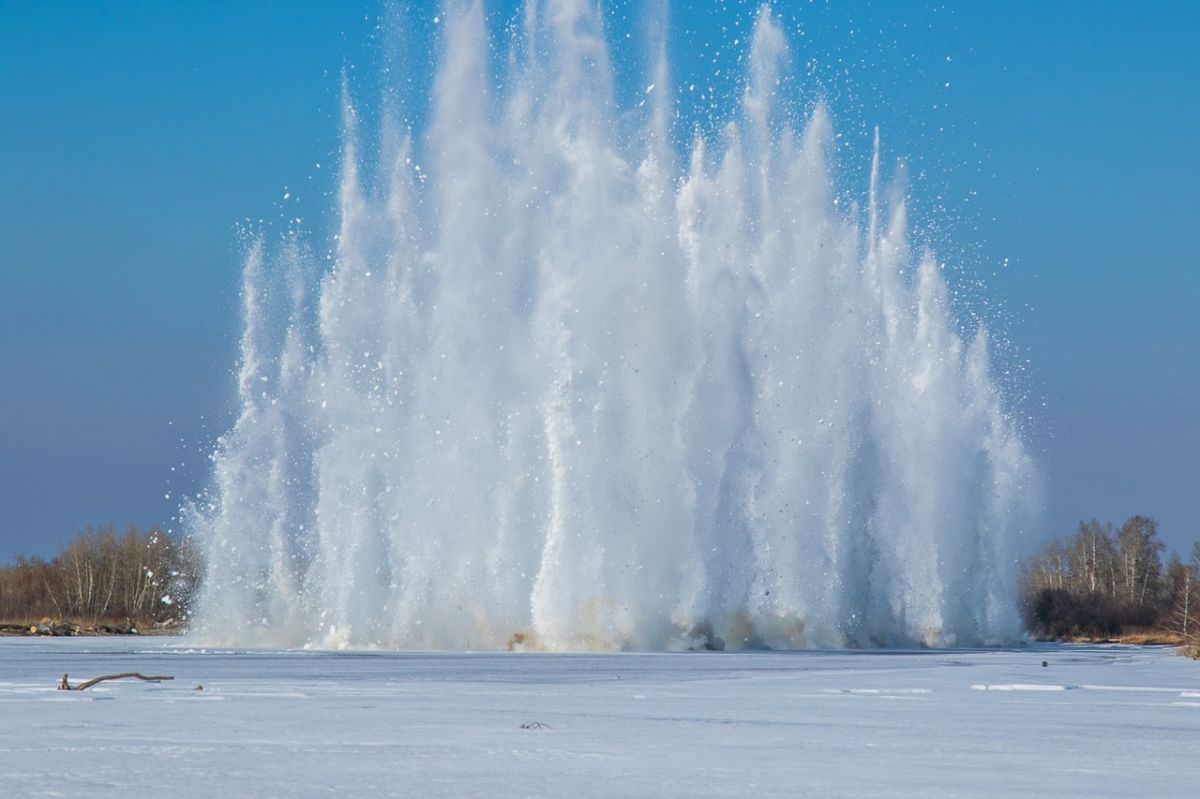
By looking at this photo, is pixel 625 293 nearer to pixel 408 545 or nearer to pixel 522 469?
pixel 522 469

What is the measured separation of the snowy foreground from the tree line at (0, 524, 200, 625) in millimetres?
69407

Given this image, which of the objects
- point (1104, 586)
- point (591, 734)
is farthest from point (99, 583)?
point (591, 734)

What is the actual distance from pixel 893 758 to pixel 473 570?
30.2 metres

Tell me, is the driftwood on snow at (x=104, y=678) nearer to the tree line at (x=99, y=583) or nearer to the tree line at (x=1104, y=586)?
the tree line at (x=1104, y=586)

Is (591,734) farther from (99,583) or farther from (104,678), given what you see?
(99,583)

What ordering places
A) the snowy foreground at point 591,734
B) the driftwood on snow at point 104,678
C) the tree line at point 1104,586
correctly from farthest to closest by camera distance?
the tree line at point 1104,586 < the driftwood on snow at point 104,678 < the snowy foreground at point 591,734

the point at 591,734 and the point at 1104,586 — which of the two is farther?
the point at 1104,586

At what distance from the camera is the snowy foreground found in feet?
44.5

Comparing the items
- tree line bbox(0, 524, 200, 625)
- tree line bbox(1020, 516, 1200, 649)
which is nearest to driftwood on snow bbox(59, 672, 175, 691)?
tree line bbox(1020, 516, 1200, 649)

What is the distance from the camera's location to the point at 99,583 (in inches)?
4082

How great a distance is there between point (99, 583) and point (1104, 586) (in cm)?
6225

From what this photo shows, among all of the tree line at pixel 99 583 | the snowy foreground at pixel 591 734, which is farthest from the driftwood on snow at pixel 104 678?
the tree line at pixel 99 583

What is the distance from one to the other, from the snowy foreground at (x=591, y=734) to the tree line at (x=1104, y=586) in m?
29.7

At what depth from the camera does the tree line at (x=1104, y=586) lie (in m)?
74.7
